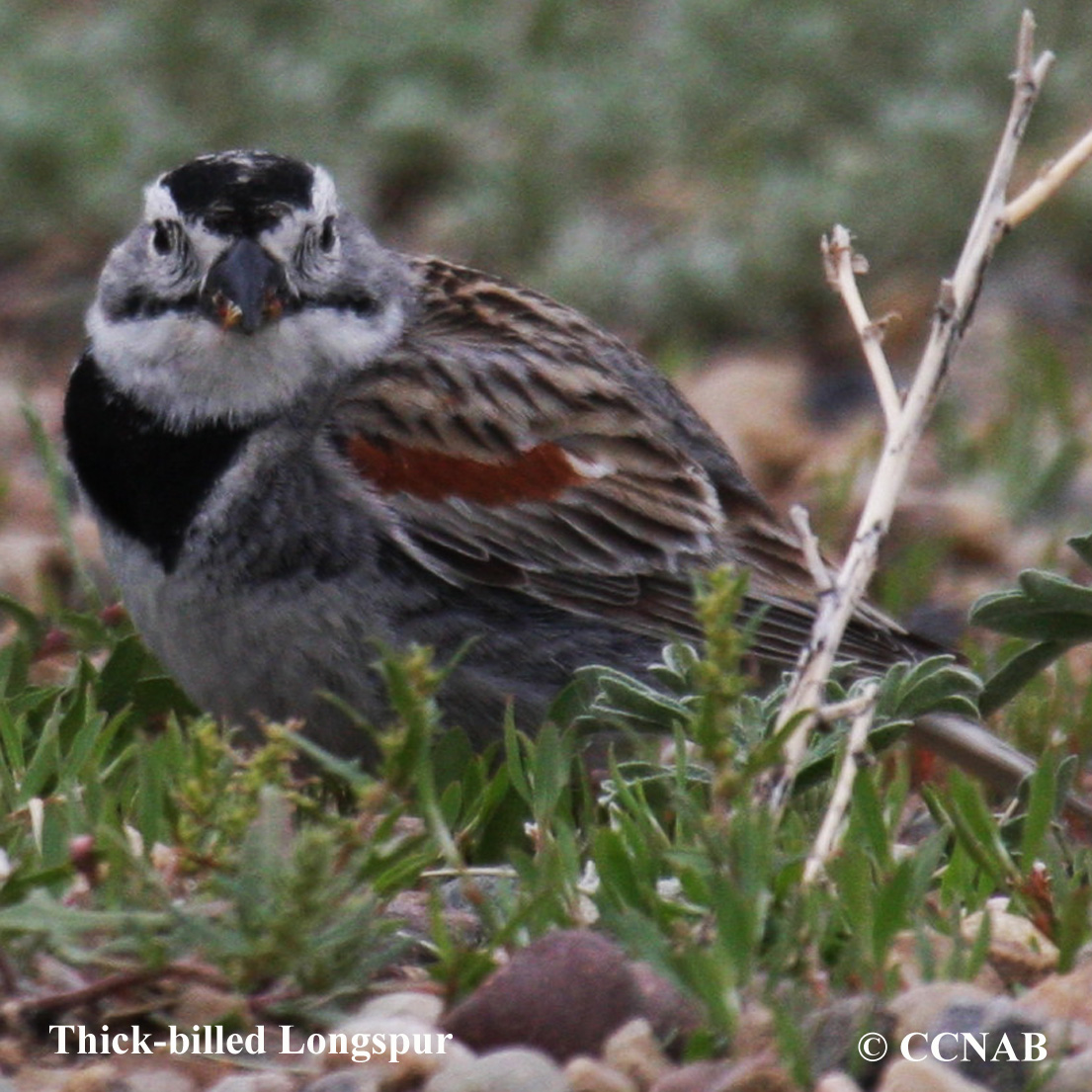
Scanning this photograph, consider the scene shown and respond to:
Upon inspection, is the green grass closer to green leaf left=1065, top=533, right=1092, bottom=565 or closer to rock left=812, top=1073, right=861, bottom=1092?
rock left=812, top=1073, right=861, bottom=1092

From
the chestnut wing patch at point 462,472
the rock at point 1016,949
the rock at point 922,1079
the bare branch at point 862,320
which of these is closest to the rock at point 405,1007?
the rock at point 922,1079

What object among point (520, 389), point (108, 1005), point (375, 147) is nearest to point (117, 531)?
point (520, 389)

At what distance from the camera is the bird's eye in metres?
4.64

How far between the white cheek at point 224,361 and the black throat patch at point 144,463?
0.04 metres

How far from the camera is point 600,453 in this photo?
489cm

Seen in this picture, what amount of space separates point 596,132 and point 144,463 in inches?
171

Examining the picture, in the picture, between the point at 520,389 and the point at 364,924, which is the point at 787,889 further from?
the point at 520,389

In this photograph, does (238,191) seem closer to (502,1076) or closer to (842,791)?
(842,791)

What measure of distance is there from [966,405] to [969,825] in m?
4.34

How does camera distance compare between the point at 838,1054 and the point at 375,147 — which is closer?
the point at 838,1054

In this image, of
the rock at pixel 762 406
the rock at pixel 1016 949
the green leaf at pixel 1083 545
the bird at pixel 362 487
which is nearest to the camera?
the rock at pixel 1016 949

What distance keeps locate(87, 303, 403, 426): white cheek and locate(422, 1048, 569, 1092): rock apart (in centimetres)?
197

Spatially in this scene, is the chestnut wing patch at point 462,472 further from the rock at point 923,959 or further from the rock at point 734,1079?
the rock at point 734,1079

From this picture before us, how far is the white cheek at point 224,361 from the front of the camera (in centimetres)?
451
